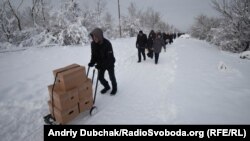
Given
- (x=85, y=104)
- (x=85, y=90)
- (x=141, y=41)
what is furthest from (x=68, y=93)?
(x=141, y=41)

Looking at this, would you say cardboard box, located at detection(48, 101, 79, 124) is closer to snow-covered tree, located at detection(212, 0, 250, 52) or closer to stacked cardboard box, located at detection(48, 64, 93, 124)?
stacked cardboard box, located at detection(48, 64, 93, 124)

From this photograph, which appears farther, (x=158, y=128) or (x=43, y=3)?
(x=43, y=3)

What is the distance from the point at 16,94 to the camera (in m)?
5.69

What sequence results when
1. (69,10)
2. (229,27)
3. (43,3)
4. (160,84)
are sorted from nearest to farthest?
(160,84)
(69,10)
(229,27)
(43,3)

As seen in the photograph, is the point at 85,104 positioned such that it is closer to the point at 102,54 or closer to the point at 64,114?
the point at 64,114

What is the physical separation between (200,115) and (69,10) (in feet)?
60.9

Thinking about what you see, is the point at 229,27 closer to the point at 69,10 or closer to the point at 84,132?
the point at 69,10

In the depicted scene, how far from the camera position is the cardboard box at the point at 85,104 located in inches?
166

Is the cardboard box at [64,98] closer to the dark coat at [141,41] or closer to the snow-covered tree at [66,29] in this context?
the dark coat at [141,41]

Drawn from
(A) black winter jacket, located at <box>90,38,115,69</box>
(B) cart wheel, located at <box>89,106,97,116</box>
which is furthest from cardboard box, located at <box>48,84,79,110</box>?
(A) black winter jacket, located at <box>90,38,115,69</box>

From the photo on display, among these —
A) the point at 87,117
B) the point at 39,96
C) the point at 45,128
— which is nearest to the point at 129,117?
the point at 87,117

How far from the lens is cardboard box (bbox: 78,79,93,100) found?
13.6ft

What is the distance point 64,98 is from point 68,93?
0.14 metres

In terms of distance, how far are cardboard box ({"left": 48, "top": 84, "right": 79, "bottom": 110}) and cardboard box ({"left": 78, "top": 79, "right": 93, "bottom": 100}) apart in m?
0.14
